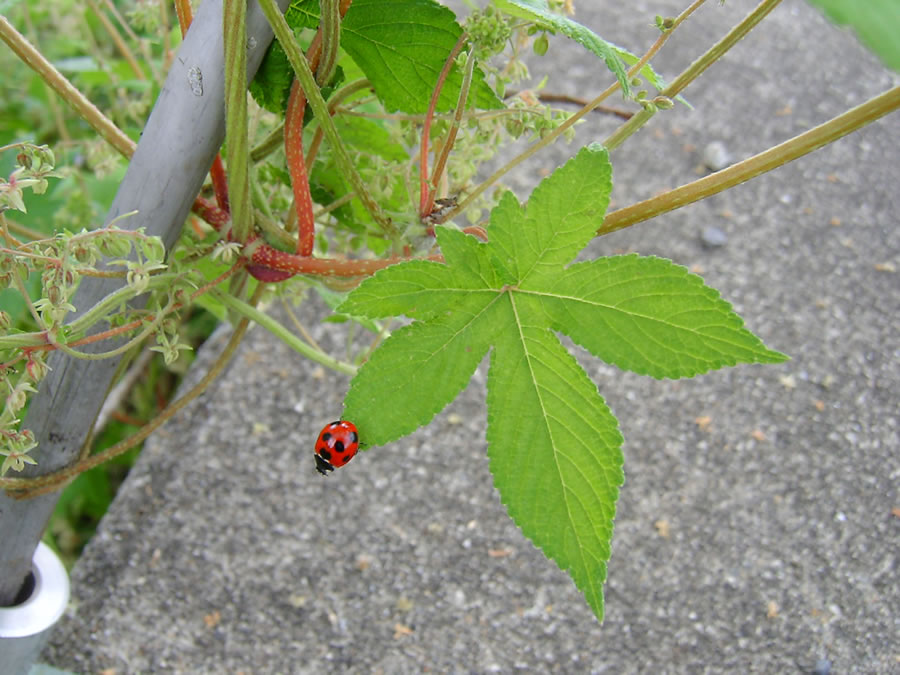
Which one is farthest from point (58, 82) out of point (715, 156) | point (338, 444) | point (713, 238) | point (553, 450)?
point (715, 156)

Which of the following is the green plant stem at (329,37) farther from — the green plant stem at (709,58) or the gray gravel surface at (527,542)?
the gray gravel surface at (527,542)

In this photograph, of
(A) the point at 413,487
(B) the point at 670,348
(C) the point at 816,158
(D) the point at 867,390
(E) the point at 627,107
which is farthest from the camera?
(E) the point at 627,107

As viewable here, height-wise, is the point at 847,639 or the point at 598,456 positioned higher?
the point at 598,456

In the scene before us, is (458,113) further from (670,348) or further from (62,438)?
(62,438)

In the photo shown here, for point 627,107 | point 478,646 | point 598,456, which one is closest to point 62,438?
point 598,456

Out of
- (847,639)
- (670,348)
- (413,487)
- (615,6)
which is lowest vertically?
(413,487)

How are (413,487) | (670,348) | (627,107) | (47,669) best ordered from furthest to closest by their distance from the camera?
(627,107) → (413,487) → (47,669) → (670,348)

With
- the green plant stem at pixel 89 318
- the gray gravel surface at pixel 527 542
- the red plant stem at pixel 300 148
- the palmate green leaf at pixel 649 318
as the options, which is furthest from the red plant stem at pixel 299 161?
the gray gravel surface at pixel 527 542
